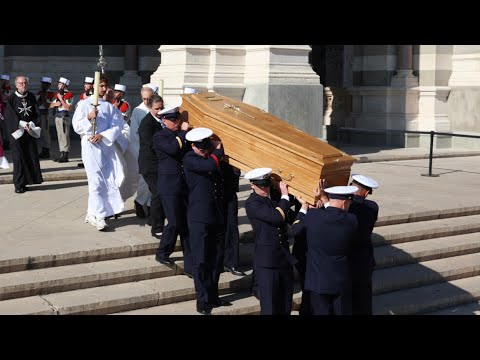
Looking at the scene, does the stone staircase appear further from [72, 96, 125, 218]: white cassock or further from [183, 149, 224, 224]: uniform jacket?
[72, 96, 125, 218]: white cassock

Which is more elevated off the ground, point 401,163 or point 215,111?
point 215,111

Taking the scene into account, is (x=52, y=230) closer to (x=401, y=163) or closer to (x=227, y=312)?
(x=227, y=312)

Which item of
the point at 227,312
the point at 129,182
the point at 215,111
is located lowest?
the point at 227,312

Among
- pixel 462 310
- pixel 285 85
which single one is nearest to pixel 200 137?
pixel 462 310

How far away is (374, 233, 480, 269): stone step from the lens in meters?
8.80

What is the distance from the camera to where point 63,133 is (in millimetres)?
13562

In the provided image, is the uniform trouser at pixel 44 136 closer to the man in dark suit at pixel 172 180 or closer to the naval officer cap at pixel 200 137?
the man in dark suit at pixel 172 180

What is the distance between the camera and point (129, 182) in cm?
936

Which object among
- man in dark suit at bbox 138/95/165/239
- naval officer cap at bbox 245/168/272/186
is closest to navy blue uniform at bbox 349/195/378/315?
naval officer cap at bbox 245/168/272/186

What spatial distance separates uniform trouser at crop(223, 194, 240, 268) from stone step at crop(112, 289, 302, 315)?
1.34 feet

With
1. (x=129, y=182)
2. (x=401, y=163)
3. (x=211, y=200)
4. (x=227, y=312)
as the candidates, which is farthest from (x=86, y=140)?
(x=401, y=163)

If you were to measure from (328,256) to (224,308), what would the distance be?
138 centimetres

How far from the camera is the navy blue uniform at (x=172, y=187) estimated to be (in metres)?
7.54
